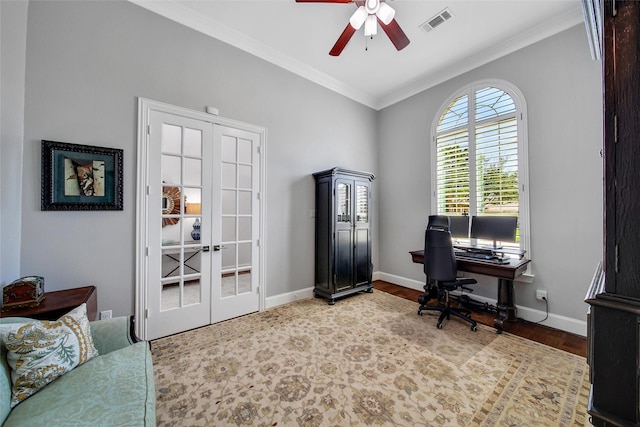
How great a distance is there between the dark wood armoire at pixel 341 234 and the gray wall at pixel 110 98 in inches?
25.4

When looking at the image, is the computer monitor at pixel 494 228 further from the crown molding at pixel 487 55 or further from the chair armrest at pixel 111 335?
the chair armrest at pixel 111 335

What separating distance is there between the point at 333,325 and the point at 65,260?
8.43 feet

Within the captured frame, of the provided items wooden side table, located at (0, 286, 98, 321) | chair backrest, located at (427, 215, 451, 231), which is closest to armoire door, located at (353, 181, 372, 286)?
chair backrest, located at (427, 215, 451, 231)

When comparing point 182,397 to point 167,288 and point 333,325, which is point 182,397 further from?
point 333,325

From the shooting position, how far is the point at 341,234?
354cm

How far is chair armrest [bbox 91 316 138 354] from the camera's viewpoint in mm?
1527

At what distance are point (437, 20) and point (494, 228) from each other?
247 centimetres

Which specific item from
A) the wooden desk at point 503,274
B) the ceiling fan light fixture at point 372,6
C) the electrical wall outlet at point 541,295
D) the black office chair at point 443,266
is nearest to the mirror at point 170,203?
the ceiling fan light fixture at point 372,6

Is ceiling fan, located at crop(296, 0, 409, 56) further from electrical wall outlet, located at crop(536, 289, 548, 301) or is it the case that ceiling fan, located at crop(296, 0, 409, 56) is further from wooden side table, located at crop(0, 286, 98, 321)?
electrical wall outlet, located at crop(536, 289, 548, 301)

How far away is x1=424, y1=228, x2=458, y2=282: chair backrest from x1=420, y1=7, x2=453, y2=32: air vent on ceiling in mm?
2358

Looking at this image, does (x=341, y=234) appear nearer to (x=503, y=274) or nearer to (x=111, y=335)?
(x=503, y=274)

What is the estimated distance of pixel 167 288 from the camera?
8.36ft

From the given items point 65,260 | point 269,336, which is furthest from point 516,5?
point 65,260

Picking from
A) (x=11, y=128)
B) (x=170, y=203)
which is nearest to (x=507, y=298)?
(x=170, y=203)
